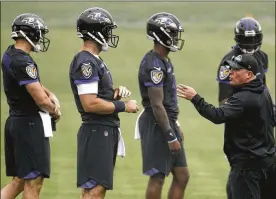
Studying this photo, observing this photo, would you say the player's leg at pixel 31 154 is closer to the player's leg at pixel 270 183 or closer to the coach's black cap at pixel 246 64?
the coach's black cap at pixel 246 64

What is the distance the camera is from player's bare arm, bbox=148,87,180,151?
896 cm

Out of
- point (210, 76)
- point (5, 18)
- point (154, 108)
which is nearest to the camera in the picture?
point (154, 108)

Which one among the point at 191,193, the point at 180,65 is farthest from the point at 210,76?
the point at 191,193

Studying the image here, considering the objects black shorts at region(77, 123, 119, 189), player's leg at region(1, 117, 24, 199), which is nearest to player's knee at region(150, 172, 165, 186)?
black shorts at region(77, 123, 119, 189)

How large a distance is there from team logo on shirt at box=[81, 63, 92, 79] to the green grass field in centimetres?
277

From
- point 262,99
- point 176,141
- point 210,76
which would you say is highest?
point 262,99

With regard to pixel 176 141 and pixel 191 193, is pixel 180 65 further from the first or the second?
pixel 176 141

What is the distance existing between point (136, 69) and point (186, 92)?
40.9ft

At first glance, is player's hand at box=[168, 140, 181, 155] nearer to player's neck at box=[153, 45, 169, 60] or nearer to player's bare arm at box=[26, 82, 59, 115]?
player's neck at box=[153, 45, 169, 60]

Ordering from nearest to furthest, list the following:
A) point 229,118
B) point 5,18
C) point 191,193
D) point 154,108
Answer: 1. point 229,118
2. point 154,108
3. point 191,193
4. point 5,18

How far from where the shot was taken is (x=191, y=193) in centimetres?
1124

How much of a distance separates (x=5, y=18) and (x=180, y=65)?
6191mm

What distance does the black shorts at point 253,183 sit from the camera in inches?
326

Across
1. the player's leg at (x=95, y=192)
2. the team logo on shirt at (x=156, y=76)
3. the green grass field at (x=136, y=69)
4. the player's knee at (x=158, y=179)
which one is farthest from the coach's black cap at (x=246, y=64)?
the green grass field at (x=136, y=69)
